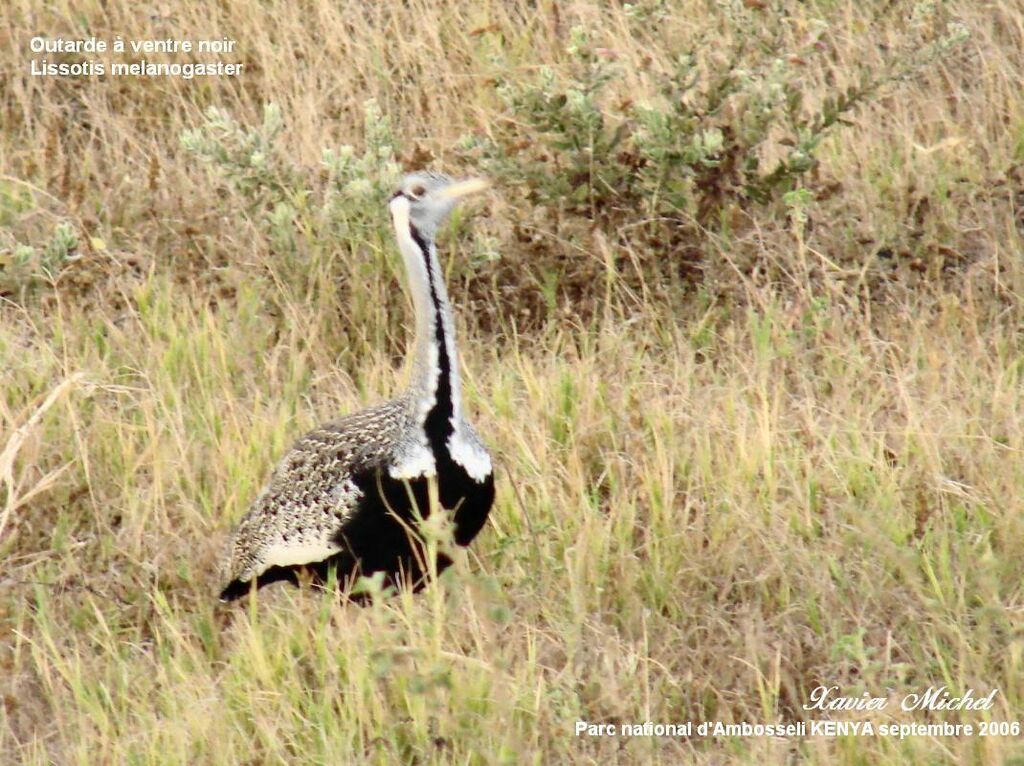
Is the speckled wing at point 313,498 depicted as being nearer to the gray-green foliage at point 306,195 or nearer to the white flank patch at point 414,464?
the white flank patch at point 414,464

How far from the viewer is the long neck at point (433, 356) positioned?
420 cm

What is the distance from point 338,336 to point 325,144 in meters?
1.11

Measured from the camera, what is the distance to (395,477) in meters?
4.18

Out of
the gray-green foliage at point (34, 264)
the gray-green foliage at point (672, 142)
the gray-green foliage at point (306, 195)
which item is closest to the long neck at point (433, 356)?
the gray-green foliage at point (306, 195)

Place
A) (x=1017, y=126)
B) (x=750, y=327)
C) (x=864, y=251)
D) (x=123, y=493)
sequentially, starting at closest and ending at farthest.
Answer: (x=123, y=493) → (x=750, y=327) → (x=864, y=251) → (x=1017, y=126)

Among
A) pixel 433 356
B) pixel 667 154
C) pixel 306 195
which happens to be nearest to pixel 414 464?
pixel 433 356

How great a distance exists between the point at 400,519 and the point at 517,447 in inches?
32.2

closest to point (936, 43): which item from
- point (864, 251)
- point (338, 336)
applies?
point (864, 251)

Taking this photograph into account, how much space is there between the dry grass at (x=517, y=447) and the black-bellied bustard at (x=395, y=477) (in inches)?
5.5

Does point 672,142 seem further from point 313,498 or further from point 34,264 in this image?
point 34,264

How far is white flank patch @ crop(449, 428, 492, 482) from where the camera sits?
416 cm

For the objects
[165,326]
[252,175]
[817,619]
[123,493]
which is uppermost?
[252,175]

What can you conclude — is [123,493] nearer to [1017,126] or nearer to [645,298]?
[645,298]

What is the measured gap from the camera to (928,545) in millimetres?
4297
